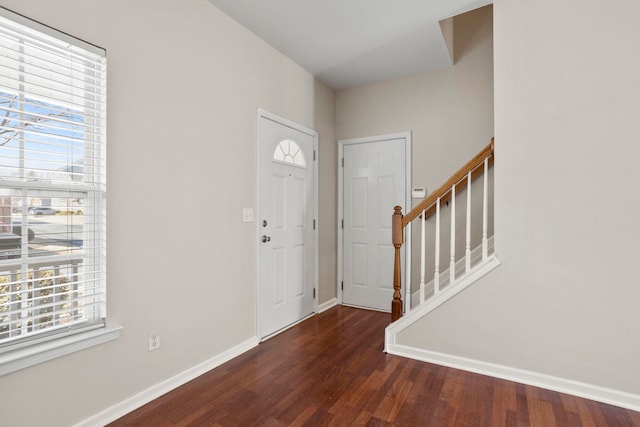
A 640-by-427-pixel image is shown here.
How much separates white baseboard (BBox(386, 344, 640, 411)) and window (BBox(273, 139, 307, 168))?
1.95 m

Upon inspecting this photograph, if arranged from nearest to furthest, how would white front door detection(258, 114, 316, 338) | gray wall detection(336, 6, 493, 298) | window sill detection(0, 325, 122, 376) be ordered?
window sill detection(0, 325, 122, 376), white front door detection(258, 114, 316, 338), gray wall detection(336, 6, 493, 298)

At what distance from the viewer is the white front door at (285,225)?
118 inches

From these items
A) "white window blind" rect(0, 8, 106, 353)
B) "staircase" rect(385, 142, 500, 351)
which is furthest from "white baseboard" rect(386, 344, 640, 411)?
"white window blind" rect(0, 8, 106, 353)

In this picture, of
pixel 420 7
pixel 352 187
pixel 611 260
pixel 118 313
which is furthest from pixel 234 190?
pixel 611 260

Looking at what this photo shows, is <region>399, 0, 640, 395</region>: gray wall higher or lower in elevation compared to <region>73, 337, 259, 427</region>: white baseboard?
higher

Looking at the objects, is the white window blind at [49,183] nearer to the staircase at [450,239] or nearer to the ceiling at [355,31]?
the ceiling at [355,31]

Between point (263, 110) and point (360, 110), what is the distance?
4.82 feet

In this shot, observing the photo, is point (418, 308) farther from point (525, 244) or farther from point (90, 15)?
point (90, 15)

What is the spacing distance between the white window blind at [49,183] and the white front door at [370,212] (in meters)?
2.72

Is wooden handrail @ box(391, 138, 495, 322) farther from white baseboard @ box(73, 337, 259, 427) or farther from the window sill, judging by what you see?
the window sill

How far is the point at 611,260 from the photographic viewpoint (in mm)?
2057

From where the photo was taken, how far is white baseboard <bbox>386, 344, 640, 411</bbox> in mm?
2018

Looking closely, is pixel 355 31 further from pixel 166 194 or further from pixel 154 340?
pixel 154 340

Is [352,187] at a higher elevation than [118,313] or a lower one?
higher
